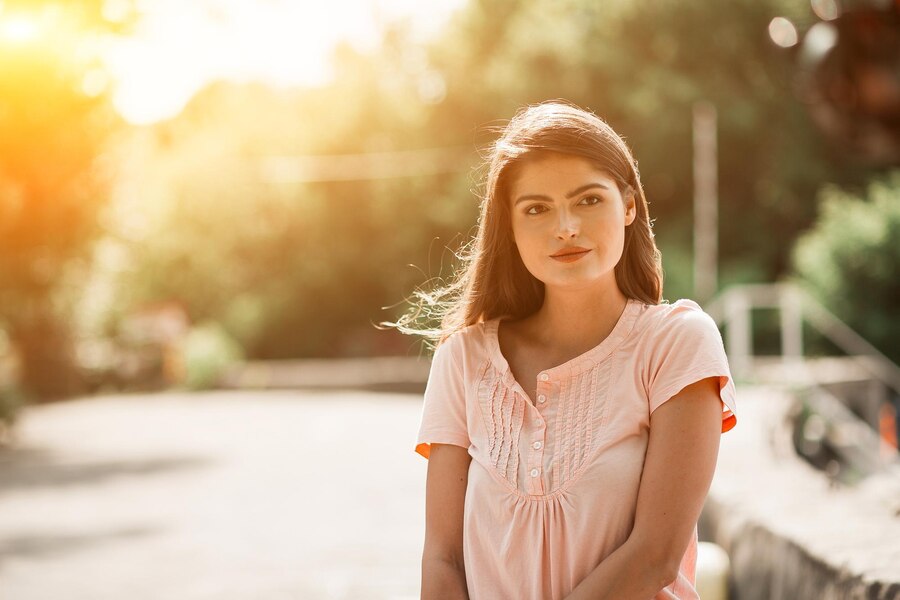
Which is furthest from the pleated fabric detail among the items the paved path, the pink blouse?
the paved path

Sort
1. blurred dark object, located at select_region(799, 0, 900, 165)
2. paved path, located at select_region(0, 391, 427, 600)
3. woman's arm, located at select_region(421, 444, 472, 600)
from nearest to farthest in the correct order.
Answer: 1. woman's arm, located at select_region(421, 444, 472, 600)
2. paved path, located at select_region(0, 391, 427, 600)
3. blurred dark object, located at select_region(799, 0, 900, 165)

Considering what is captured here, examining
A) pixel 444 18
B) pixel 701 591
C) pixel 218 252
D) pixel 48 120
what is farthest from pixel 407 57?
pixel 701 591

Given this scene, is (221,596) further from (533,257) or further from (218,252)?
(218,252)

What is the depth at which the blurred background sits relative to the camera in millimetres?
17219

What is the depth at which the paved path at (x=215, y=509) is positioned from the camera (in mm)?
7133

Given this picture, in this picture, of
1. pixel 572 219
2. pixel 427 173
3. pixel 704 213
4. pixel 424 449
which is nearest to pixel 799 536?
pixel 424 449

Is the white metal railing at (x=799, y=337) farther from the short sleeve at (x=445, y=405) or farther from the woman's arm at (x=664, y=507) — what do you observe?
the woman's arm at (x=664, y=507)

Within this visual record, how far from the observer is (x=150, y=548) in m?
8.32

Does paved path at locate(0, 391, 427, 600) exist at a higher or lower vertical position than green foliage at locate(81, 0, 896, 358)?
lower

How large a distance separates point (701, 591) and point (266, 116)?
139ft

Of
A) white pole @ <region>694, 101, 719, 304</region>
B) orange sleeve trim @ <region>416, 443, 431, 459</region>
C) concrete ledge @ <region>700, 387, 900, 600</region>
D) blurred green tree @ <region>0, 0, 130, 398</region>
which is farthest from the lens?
white pole @ <region>694, 101, 719, 304</region>

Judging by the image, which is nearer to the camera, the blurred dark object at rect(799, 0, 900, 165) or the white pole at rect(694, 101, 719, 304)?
the blurred dark object at rect(799, 0, 900, 165)

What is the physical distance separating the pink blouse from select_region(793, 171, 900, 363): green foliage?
1715cm

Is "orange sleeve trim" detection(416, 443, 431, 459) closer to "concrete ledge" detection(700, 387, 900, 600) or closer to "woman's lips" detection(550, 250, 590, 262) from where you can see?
"woman's lips" detection(550, 250, 590, 262)
